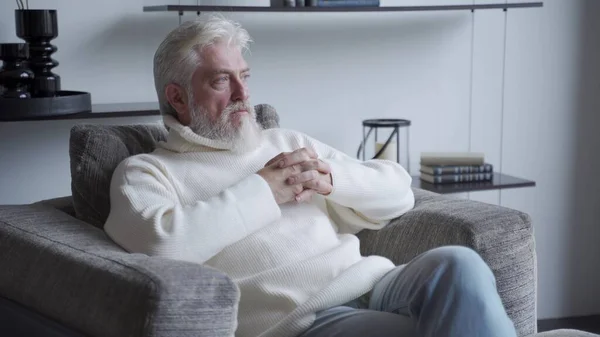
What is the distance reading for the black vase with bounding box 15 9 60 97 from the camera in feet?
8.80

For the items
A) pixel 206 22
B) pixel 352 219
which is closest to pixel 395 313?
pixel 352 219

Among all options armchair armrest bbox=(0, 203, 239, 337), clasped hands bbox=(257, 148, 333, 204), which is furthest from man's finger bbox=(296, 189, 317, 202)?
armchair armrest bbox=(0, 203, 239, 337)

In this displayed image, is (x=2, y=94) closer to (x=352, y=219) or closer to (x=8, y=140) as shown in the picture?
(x=8, y=140)

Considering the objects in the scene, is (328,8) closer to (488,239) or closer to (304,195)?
(304,195)

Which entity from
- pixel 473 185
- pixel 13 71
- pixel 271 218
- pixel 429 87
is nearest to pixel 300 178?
pixel 271 218

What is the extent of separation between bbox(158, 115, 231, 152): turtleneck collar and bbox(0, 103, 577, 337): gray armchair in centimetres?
12

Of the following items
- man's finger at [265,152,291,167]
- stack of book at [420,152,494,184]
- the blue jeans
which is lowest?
the blue jeans

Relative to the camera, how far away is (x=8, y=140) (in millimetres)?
2928

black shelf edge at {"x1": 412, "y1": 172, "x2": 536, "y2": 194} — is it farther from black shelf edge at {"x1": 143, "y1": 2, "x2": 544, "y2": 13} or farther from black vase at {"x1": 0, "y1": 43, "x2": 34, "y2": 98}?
black vase at {"x1": 0, "y1": 43, "x2": 34, "y2": 98}

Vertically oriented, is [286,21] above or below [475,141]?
above

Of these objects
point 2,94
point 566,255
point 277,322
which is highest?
point 2,94

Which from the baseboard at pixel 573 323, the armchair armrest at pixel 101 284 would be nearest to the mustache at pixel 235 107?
the armchair armrest at pixel 101 284

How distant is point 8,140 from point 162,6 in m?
0.61

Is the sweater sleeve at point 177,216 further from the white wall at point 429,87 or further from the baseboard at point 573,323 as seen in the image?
the baseboard at point 573,323
